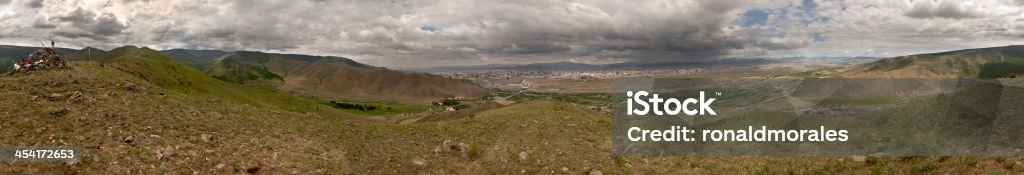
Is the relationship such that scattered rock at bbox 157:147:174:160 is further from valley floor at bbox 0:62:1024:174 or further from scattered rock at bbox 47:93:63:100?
scattered rock at bbox 47:93:63:100

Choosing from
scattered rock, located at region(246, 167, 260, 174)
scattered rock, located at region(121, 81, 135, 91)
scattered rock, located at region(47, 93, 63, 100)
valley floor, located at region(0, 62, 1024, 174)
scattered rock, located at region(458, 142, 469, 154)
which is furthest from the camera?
scattered rock, located at region(121, 81, 135, 91)

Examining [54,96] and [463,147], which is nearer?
[463,147]

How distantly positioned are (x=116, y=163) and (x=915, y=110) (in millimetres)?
50818

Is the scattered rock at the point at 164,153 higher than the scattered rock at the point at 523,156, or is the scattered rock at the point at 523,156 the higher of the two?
the scattered rock at the point at 164,153

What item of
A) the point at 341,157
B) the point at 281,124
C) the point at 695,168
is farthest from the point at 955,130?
the point at 281,124

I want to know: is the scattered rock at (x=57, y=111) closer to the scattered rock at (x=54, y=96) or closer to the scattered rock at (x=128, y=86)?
the scattered rock at (x=54, y=96)

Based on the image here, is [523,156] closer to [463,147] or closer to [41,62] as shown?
[463,147]

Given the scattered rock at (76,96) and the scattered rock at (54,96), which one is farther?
the scattered rock at (76,96)

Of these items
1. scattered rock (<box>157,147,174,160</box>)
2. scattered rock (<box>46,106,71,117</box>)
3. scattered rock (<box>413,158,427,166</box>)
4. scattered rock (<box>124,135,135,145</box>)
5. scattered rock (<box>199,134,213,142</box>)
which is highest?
scattered rock (<box>46,106,71,117</box>)

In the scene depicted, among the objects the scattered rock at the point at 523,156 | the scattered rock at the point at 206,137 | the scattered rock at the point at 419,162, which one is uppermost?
the scattered rock at the point at 206,137

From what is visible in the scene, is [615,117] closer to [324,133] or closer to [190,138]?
[324,133]

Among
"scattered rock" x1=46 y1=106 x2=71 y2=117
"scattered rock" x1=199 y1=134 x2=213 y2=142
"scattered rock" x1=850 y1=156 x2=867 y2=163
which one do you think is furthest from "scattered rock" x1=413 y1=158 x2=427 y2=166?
"scattered rock" x1=850 y1=156 x2=867 y2=163

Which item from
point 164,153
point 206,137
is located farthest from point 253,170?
point 206,137

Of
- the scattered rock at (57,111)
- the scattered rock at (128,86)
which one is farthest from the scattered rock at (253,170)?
the scattered rock at (128,86)
